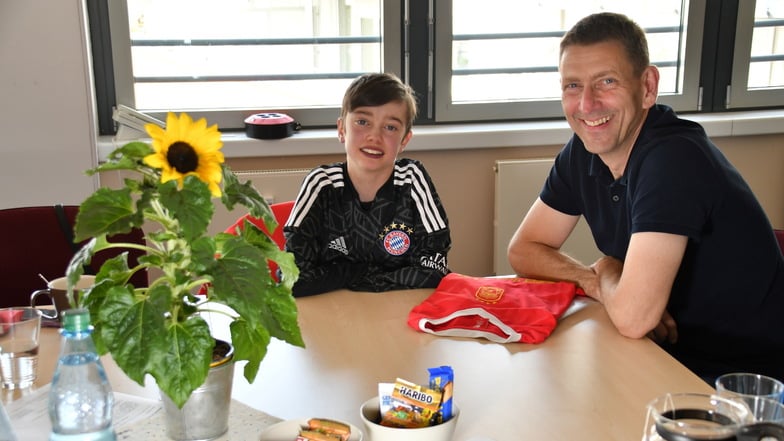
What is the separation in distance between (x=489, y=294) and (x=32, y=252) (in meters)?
1.07

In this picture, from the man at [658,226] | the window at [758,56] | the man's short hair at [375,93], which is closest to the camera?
the man at [658,226]

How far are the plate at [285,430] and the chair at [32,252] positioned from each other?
919 millimetres

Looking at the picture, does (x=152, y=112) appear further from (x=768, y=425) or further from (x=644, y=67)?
(x=768, y=425)

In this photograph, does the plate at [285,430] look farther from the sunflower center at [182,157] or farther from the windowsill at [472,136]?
the windowsill at [472,136]

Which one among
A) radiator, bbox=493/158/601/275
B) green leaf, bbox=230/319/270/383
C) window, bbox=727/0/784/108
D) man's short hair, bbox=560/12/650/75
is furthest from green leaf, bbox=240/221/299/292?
window, bbox=727/0/784/108

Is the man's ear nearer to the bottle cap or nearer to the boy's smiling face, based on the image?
the boy's smiling face

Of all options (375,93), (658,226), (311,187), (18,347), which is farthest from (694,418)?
(375,93)

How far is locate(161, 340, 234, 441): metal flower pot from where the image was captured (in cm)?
106

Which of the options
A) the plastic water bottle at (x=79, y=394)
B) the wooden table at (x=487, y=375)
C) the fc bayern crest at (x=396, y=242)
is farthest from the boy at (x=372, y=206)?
the plastic water bottle at (x=79, y=394)

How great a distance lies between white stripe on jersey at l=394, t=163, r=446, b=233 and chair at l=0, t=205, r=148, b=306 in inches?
26.0

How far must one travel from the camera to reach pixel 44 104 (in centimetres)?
272

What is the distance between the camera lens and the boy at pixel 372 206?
1.96 m

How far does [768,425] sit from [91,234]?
2.38ft

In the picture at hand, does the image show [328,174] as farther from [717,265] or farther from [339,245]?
[717,265]
